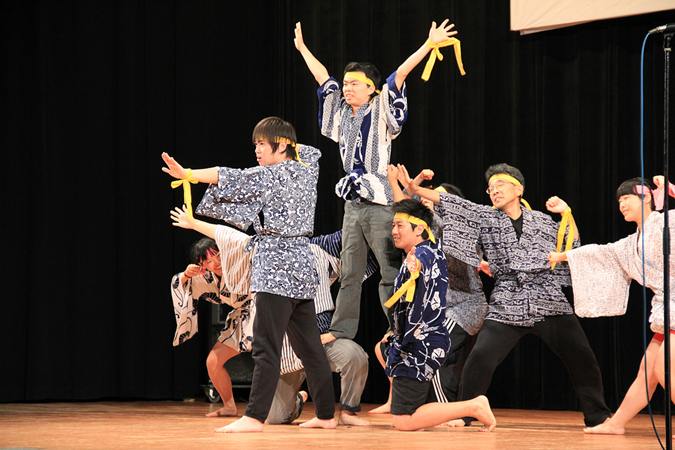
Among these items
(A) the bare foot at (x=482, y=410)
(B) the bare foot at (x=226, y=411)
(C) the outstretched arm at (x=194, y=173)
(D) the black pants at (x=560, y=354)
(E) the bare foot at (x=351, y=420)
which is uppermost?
(C) the outstretched arm at (x=194, y=173)

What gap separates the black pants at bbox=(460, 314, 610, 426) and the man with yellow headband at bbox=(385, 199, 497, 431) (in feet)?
1.28

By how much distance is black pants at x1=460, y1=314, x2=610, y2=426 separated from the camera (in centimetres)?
503

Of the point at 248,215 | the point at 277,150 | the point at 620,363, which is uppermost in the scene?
the point at 277,150

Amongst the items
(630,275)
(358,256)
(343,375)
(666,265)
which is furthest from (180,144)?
(666,265)

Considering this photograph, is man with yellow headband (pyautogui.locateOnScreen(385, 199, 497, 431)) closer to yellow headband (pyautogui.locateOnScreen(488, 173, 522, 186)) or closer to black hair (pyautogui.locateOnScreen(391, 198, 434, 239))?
black hair (pyautogui.locateOnScreen(391, 198, 434, 239))

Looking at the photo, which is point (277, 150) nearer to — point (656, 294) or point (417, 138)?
point (656, 294)

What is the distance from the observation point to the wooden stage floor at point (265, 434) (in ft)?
13.1

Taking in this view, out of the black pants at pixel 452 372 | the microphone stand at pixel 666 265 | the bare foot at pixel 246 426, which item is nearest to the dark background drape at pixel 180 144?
the black pants at pixel 452 372

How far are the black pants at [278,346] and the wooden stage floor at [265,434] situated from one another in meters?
0.17

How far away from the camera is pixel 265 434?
4.43 m

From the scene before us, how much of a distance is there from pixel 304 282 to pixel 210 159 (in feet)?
10.8

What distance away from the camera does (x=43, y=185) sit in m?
6.80

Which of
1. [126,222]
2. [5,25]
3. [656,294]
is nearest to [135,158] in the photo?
[126,222]

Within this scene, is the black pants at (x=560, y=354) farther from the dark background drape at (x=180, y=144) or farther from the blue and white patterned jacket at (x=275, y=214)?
the dark background drape at (x=180, y=144)
